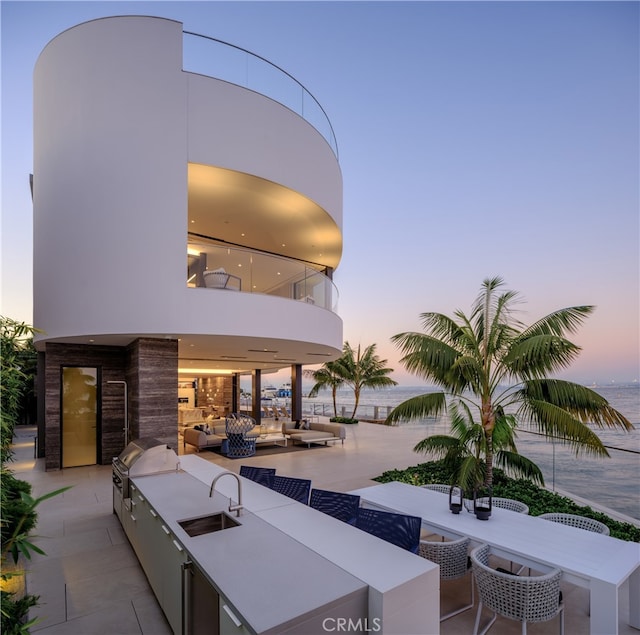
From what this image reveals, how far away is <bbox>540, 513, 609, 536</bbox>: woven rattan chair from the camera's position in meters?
4.44

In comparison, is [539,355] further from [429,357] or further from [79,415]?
[79,415]

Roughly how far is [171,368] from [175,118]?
5.56 metres

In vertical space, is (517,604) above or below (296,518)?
below

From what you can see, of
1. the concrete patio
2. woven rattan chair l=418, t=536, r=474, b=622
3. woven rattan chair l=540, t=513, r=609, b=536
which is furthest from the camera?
woven rattan chair l=540, t=513, r=609, b=536

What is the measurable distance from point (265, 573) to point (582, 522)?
3.90m

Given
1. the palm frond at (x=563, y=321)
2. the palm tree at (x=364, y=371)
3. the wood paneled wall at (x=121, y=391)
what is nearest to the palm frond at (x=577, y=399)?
the palm frond at (x=563, y=321)

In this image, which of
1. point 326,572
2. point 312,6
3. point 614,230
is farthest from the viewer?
point 614,230

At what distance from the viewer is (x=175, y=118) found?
8.96m

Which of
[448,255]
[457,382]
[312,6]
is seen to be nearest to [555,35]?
[312,6]

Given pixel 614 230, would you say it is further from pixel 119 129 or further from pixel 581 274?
pixel 119 129

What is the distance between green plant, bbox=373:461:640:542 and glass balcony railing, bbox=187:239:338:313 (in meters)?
4.77

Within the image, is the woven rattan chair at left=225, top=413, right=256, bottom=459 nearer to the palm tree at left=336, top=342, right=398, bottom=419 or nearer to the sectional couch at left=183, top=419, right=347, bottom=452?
the sectional couch at left=183, top=419, right=347, bottom=452

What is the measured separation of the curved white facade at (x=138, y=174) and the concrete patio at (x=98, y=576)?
10.9 ft

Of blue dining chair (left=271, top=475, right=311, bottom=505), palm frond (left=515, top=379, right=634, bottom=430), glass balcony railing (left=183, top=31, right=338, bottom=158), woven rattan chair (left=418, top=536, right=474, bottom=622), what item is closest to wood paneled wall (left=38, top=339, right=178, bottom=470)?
blue dining chair (left=271, top=475, right=311, bottom=505)
